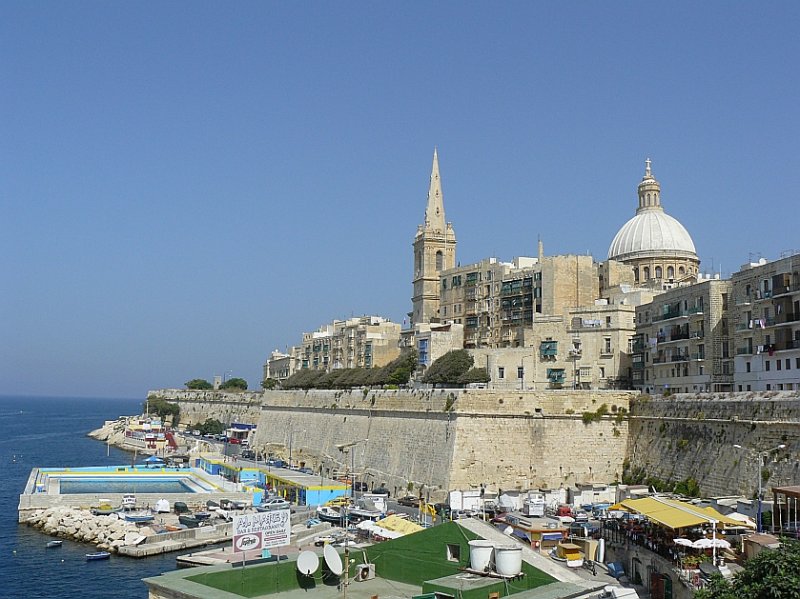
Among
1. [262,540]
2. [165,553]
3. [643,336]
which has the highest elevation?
Answer: [643,336]

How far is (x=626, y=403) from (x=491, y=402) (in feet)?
21.6

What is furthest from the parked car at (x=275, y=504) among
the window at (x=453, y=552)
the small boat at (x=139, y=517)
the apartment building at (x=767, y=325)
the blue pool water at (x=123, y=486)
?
the window at (x=453, y=552)

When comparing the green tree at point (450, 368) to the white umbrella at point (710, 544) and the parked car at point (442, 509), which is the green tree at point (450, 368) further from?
the white umbrella at point (710, 544)

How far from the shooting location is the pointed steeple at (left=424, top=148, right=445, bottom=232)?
256ft

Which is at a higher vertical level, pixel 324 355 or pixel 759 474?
pixel 324 355

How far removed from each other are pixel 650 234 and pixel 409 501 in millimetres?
36517

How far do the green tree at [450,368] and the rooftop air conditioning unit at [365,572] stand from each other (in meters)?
39.5

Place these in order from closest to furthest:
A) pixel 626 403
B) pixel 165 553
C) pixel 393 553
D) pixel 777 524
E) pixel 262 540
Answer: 1. pixel 393 553
2. pixel 262 540
3. pixel 777 524
4. pixel 165 553
5. pixel 626 403

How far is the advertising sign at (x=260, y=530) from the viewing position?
2038 cm

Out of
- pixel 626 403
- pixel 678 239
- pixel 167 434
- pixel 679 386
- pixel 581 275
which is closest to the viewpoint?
pixel 626 403

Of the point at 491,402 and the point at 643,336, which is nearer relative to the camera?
the point at 491,402

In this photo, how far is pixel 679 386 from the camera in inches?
1825

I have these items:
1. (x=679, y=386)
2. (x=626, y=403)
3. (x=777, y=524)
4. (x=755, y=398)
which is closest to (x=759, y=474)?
(x=755, y=398)

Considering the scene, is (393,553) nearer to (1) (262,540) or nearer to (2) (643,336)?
(1) (262,540)
